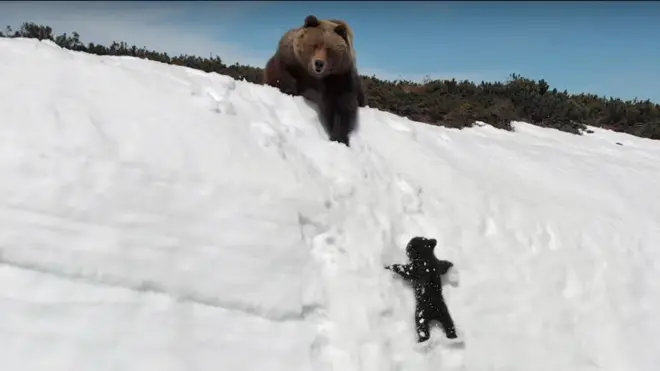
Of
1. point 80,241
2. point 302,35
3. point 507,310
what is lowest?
point 507,310

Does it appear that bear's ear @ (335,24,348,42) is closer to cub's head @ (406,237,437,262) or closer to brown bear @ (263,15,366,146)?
brown bear @ (263,15,366,146)

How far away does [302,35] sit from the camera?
19.0 ft

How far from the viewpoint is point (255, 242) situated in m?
3.93

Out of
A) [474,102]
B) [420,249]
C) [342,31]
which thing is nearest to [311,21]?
[342,31]

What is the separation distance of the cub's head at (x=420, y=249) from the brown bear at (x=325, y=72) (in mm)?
1225

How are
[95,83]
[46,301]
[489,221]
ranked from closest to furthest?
[46,301]
[95,83]
[489,221]

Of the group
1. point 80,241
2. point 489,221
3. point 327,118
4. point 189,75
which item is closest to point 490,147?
point 489,221

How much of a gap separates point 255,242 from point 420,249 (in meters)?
1.38

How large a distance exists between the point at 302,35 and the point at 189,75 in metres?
1.23

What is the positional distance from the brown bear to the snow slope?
24 cm

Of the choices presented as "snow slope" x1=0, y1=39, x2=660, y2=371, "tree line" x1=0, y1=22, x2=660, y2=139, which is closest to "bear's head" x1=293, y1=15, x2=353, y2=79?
"snow slope" x1=0, y1=39, x2=660, y2=371

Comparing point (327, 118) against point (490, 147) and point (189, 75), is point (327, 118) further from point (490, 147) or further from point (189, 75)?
point (490, 147)

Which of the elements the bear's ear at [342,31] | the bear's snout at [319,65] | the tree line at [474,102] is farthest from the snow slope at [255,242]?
the tree line at [474,102]

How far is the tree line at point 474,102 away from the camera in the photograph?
1047cm
